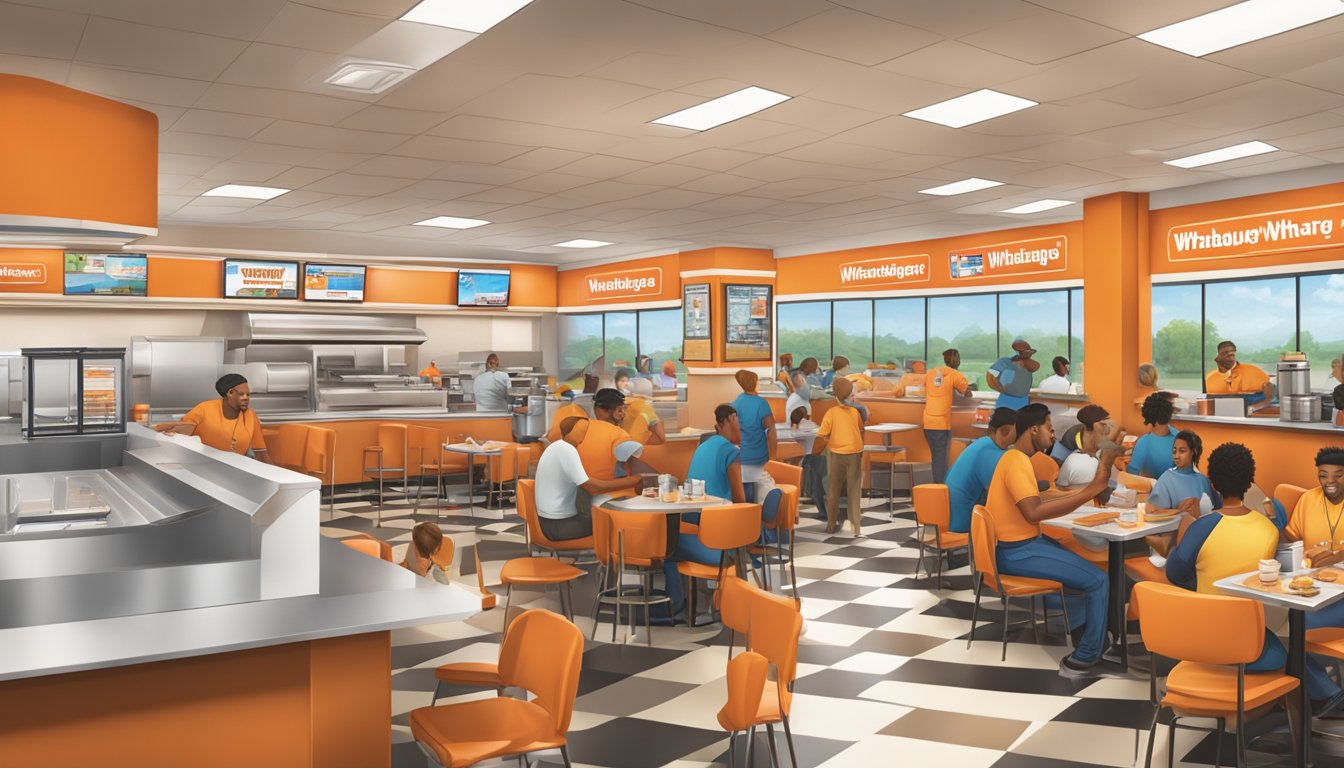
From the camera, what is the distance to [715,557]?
476cm

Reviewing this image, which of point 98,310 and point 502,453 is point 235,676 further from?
point 98,310

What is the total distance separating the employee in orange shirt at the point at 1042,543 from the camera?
13.6 feet

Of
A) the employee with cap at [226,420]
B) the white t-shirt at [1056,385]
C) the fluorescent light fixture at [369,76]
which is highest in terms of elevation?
the fluorescent light fixture at [369,76]

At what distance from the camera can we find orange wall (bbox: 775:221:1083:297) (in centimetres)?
895

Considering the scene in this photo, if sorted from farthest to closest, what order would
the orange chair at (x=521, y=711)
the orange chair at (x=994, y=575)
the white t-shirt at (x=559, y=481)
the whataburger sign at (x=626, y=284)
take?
Answer: the whataburger sign at (x=626, y=284) < the white t-shirt at (x=559, y=481) < the orange chair at (x=994, y=575) < the orange chair at (x=521, y=711)

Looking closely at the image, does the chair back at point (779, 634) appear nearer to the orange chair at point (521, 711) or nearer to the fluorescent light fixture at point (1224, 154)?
the orange chair at point (521, 711)

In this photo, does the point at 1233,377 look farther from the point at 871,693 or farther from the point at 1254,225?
the point at 871,693

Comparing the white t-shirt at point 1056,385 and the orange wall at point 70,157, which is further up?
the orange wall at point 70,157

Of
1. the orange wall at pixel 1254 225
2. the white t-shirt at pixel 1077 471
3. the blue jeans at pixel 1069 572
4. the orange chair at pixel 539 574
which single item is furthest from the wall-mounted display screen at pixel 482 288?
the blue jeans at pixel 1069 572

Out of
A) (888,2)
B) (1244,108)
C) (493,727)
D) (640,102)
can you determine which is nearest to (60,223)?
(640,102)

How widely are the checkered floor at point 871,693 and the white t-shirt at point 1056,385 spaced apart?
368cm

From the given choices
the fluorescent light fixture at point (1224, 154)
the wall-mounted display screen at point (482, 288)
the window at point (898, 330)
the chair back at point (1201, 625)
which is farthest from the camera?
the wall-mounted display screen at point (482, 288)

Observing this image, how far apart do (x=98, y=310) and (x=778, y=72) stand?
8618 mm

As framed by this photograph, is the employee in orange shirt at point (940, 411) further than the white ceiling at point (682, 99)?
Yes
